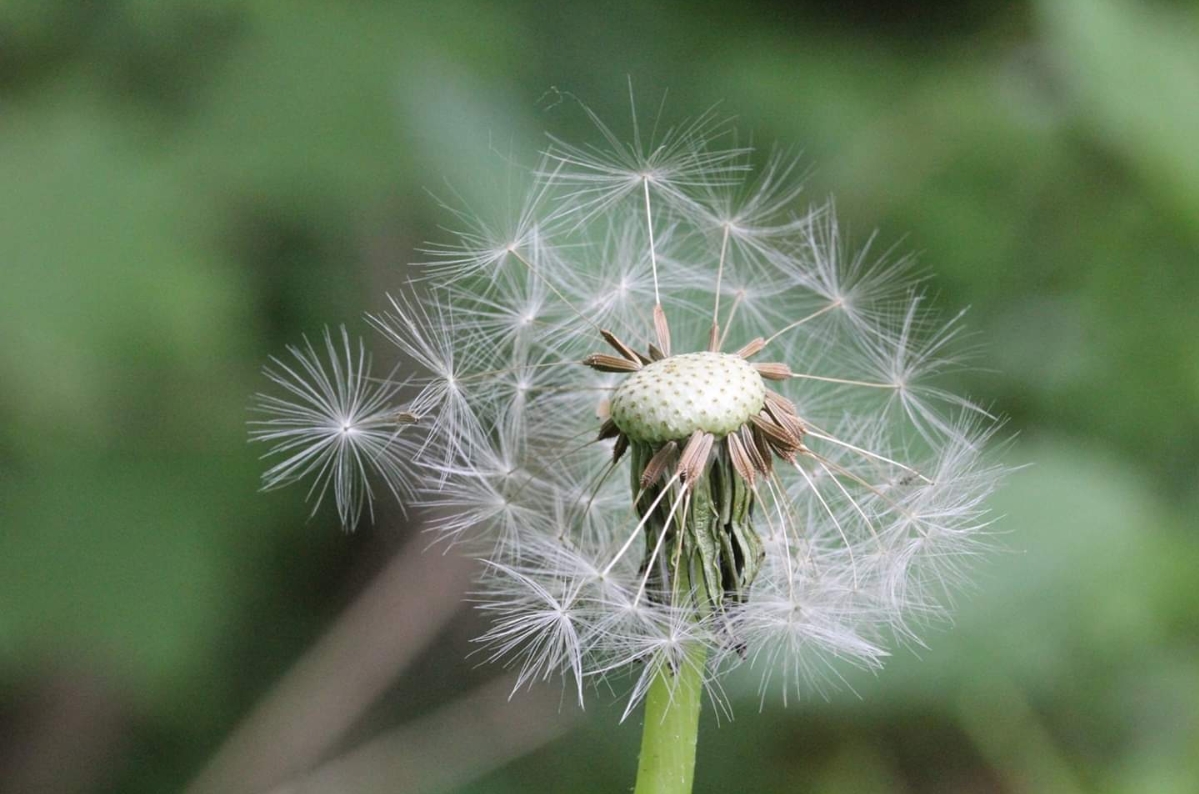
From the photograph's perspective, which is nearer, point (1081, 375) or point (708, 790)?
point (708, 790)

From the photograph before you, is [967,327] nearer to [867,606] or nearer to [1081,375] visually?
[1081,375]

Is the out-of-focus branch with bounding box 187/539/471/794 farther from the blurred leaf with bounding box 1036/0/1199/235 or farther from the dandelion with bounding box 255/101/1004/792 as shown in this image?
the blurred leaf with bounding box 1036/0/1199/235

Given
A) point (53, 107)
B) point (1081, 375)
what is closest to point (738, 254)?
point (1081, 375)

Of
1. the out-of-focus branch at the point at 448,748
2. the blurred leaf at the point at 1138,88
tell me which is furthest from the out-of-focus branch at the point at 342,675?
the blurred leaf at the point at 1138,88

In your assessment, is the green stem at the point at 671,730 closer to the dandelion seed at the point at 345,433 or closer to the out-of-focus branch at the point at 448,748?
the dandelion seed at the point at 345,433

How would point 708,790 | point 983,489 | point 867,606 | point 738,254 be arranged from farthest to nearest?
point 708,790
point 738,254
point 983,489
point 867,606

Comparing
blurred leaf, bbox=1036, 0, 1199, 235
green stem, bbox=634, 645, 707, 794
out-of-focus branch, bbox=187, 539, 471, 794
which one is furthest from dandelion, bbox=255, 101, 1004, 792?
out-of-focus branch, bbox=187, 539, 471, 794
